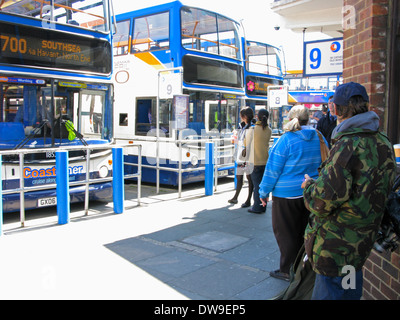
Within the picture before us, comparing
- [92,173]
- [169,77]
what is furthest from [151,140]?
[92,173]

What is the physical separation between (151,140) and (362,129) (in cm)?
798

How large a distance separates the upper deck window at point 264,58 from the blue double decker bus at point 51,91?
847 cm

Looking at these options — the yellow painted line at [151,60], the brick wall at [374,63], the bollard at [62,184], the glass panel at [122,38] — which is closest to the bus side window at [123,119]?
the yellow painted line at [151,60]

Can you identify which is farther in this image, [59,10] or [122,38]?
[122,38]

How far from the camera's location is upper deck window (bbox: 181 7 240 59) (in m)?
9.75

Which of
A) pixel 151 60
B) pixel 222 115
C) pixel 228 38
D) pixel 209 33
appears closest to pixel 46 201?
pixel 151 60

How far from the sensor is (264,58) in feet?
51.4

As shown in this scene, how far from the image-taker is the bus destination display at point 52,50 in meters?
6.36

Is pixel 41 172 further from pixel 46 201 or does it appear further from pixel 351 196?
pixel 351 196

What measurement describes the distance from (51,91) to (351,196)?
5.92m

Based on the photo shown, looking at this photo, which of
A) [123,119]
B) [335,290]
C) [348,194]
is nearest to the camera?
[348,194]

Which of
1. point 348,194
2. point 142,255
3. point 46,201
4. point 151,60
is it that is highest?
point 151,60

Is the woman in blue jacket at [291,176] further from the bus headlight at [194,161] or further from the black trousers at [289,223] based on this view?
the bus headlight at [194,161]

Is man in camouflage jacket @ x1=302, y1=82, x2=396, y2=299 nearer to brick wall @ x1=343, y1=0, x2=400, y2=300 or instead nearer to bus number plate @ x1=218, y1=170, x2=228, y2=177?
brick wall @ x1=343, y1=0, x2=400, y2=300
